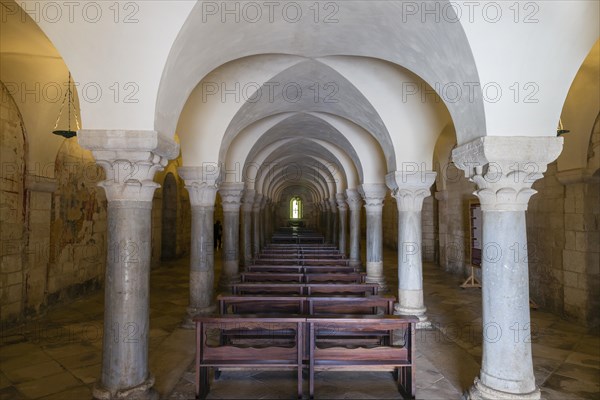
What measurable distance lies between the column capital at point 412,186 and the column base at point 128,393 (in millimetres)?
4635

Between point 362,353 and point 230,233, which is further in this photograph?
point 230,233

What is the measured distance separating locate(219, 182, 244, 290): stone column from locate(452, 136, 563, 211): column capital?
6.47 metres

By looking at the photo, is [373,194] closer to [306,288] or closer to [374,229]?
[374,229]

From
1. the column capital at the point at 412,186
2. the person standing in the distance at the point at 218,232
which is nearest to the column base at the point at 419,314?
the column capital at the point at 412,186

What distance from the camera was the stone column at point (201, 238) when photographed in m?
6.60

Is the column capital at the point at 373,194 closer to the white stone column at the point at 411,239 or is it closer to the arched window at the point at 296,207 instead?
the white stone column at the point at 411,239

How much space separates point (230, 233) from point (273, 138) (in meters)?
3.05

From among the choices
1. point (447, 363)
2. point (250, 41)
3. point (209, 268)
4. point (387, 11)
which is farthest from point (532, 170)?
point (209, 268)

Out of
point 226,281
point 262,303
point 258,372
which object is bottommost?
point 258,372


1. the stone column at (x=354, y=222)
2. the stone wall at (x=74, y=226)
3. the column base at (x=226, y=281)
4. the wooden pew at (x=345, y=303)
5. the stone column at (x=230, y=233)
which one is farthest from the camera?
the stone column at (x=354, y=222)

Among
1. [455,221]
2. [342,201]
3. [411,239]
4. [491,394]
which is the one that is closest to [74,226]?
[411,239]

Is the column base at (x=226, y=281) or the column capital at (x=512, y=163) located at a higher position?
the column capital at (x=512, y=163)

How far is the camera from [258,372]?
452 cm

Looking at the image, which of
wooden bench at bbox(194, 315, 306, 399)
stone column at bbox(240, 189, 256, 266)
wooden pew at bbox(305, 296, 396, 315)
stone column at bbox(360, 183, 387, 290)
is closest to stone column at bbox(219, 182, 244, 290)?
stone column at bbox(240, 189, 256, 266)
